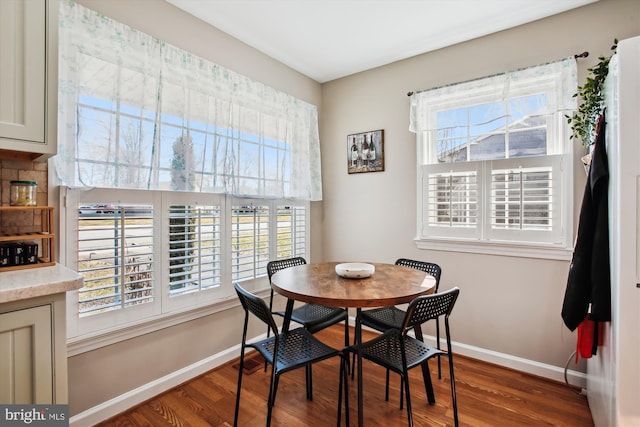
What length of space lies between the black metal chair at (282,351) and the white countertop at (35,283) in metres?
0.71

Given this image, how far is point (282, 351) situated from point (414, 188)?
187 cm

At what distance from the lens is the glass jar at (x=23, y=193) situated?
147cm

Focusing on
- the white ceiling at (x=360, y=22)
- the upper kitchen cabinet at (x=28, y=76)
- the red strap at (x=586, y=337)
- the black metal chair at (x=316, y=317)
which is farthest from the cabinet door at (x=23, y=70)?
the red strap at (x=586, y=337)

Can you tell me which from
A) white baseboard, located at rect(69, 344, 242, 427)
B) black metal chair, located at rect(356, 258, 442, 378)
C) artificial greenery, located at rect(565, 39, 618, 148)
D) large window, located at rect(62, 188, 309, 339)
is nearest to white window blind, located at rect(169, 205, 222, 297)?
large window, located at rect(62, 188, 309, 339)

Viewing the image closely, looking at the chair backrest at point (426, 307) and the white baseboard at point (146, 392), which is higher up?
the chair backrest at point (426, 307)

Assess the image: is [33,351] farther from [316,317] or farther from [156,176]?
[316,317]

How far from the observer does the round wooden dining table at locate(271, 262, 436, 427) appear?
1.55 metres

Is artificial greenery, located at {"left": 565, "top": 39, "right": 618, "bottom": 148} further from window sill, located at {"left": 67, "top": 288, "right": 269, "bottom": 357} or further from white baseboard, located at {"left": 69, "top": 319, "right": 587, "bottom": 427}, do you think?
window sill, located at {"left": 67, "top": 288, "right": 269, "bottom": 357}

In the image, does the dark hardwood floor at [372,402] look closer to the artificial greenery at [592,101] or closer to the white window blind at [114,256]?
the white window blind at [114,256]

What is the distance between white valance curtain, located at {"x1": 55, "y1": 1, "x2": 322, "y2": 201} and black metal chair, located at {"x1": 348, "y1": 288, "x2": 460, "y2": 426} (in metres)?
1.54

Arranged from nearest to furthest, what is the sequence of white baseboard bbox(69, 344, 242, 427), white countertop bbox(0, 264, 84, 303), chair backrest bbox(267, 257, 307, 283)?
1. white countertop bbox(0, 264, 84, 303)
2. white baseboard bbox(69, 344, 242, 427)
3. chair backrest bbox(267, 257, 307, 283)

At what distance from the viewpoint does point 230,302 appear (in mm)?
2531

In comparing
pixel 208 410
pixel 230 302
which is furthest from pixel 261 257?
pixel 208 410

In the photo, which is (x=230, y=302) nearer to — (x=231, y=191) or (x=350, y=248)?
(x=231, y=191)
